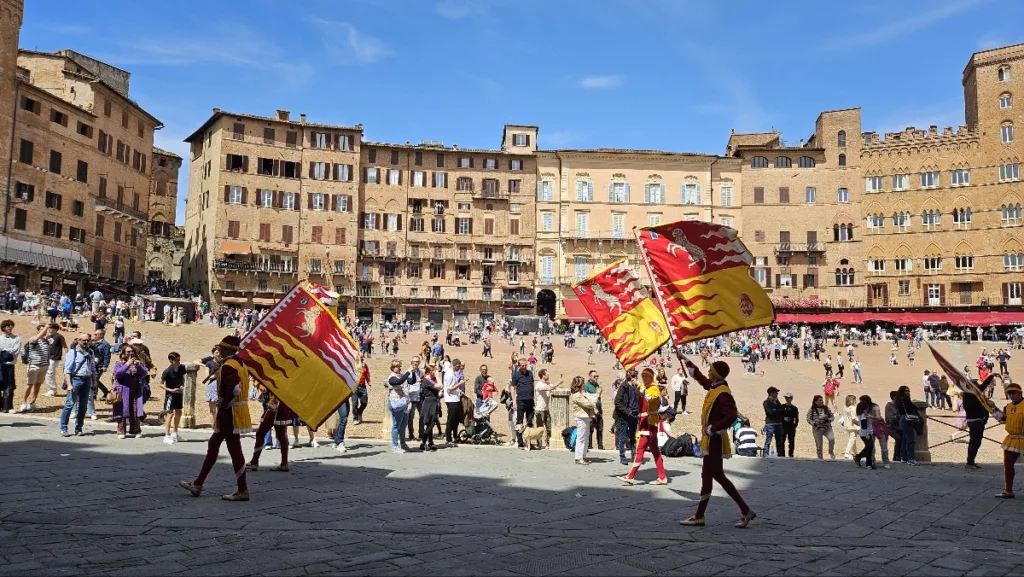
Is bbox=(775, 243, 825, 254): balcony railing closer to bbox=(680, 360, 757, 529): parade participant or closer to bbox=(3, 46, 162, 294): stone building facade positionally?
bbox=(3, 46, 162, 294): stone building facade

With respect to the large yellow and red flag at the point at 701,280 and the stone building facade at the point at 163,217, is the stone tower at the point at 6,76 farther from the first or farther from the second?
the large yellow and red flag at the point at 701,280

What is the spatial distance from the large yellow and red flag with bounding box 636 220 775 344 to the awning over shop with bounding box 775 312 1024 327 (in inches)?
2064

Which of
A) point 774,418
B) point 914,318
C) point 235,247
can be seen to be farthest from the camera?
point 914,318

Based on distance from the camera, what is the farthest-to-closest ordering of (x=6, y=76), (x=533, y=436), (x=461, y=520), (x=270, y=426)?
(x=6, y=76)
(x=533, y=436)
(x=270, y=426)
(x=461, y=520)

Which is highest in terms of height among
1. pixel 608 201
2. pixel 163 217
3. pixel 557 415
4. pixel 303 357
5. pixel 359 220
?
pixel 608 201

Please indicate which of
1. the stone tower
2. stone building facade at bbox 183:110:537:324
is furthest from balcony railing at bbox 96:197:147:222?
the stone tower

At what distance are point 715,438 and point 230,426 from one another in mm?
5104

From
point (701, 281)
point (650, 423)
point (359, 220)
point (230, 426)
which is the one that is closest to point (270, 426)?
point (230, 426)

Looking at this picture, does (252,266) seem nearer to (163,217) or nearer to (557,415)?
(163,217)

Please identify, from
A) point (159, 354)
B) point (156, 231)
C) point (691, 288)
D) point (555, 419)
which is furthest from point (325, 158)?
point (691, 288)

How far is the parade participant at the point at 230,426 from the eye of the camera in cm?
785

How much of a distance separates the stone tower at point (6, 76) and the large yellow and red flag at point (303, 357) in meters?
43.7

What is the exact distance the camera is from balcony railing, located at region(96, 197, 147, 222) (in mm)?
50647

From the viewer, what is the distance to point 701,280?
31.6 ft
